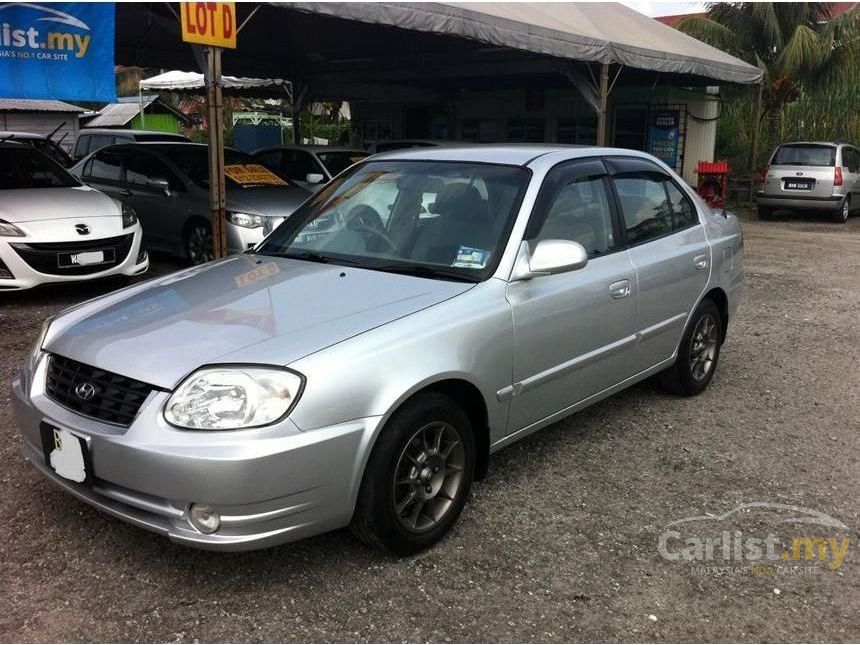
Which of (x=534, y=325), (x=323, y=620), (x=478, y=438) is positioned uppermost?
(x=534, y=325)

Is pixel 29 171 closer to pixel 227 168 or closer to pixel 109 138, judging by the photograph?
pixel 227 168

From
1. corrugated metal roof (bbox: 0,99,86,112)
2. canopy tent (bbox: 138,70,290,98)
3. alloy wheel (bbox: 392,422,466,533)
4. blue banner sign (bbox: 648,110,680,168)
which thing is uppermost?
canopy tent (bbox: 138,70,290,98)

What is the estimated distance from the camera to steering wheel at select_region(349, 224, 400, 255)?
3.57 meters

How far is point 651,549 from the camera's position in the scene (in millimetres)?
3102

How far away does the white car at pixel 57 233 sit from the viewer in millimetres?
6629

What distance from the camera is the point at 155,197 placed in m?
8.93

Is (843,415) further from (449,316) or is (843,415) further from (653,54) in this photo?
(653,54)

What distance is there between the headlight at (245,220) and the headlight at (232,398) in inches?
221

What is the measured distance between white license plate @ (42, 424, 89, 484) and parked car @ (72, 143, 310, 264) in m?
5.19

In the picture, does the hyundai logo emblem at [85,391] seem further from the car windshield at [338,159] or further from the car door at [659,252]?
the car windshield at [338,159]

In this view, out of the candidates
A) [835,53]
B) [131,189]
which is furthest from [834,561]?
[835,53]

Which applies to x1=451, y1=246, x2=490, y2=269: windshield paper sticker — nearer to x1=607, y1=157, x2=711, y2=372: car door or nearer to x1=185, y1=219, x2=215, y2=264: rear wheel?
x1=607, y1=157, x2=711, y2=372: car door

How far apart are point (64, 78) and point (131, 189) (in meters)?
2.33

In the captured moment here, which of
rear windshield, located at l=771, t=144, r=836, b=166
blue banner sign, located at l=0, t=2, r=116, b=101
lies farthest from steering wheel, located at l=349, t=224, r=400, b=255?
rear windshield, located at l=771, t=144, r=836, b=166
